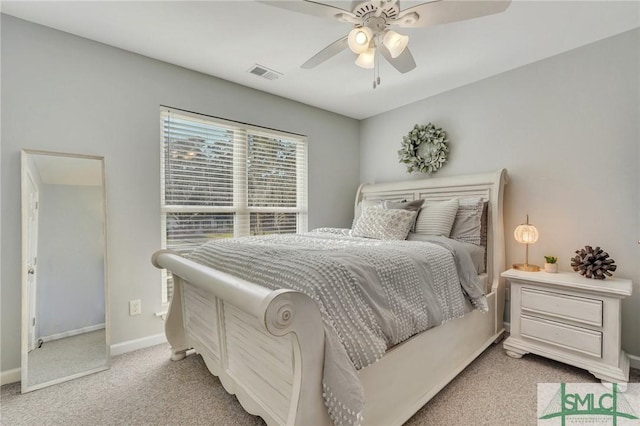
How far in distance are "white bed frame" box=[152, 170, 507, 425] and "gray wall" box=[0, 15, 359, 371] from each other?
1.68 ft

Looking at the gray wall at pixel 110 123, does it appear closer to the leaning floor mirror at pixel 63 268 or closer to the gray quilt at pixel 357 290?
the leaning floor mirror at pixel 63 268

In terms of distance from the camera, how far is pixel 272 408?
1.32m

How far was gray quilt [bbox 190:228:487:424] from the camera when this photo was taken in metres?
1.08

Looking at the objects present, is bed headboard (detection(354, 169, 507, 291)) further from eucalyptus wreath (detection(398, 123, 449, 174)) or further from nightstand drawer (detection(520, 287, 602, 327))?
nightstand drawer (detection(520, 287, 602, 327))

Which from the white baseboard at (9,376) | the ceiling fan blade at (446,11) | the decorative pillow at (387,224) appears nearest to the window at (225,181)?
the white baseboard at (9,376)

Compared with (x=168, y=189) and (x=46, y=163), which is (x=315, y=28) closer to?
(x=168, y=189)

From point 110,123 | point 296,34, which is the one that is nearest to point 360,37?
point 296,34

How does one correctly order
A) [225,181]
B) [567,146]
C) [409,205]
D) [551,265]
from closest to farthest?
[551,265] < [567,146] < [409,205] < [225,181]

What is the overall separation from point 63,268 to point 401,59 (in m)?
2.82

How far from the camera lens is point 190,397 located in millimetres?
1752

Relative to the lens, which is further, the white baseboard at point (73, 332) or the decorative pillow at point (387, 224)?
the decorative pillow at point (387, 224)

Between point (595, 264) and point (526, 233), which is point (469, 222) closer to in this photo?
point (526, 233)

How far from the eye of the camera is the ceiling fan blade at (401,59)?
1828 millimetres

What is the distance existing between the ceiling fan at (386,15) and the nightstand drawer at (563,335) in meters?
2.07
